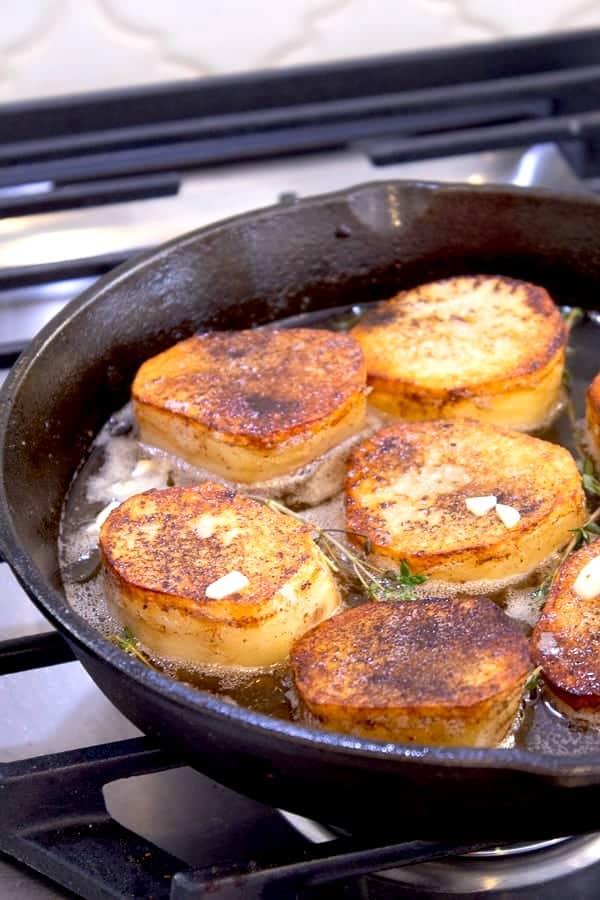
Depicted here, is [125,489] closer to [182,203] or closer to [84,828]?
[84,828]

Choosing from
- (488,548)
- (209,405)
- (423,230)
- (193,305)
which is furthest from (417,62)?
(488,548)

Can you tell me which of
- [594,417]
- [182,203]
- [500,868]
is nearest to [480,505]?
[594,417]

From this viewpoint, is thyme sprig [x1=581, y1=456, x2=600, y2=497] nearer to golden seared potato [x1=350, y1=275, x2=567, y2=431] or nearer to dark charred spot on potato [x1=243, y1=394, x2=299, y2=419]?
golden seared potato [x1=350, y1=275, x2=567, y2=431]

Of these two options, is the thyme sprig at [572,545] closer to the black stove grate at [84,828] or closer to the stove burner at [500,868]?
the stove burner at [500,868]

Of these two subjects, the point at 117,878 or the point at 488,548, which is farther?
the point at 488,548

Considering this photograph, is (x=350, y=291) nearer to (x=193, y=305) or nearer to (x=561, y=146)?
(x=193, y=305)

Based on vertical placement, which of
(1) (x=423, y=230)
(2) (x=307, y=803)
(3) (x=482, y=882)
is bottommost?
(3) (x=482, y=882)
